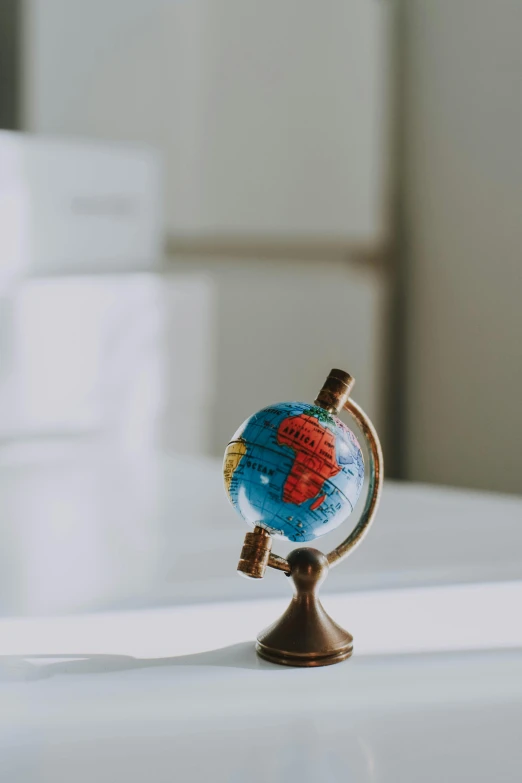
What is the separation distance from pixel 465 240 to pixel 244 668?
290 centimetres

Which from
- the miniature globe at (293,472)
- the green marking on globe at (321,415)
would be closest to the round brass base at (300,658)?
the miniature globe at (293,472)

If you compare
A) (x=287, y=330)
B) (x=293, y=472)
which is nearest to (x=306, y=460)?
(x=293, y=472)

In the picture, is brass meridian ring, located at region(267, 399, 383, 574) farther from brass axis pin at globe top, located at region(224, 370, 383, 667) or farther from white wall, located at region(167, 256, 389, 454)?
white wall, located at region(167, 256, 389, 454)

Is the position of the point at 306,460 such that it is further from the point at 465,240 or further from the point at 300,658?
the point at 465,240

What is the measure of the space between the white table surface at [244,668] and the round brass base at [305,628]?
1cm

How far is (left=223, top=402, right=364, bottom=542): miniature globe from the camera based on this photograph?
3.16 feet

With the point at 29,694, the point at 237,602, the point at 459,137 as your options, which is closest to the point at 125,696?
the point at 29,694

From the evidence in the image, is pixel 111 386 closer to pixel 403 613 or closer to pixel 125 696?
pixel 403 613

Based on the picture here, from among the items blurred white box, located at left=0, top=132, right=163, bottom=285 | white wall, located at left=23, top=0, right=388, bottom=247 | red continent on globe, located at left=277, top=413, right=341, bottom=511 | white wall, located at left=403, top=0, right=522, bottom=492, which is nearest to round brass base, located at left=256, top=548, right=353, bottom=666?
red continent on globe, located at left=277, top=413, right=341, bottom=511

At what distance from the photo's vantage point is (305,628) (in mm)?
1061

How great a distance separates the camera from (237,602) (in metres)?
1.30

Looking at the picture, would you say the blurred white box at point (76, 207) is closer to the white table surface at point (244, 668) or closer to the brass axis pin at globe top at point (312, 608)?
the white table surface at point (244, 668)

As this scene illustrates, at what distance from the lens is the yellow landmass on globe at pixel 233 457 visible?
3.25 feet

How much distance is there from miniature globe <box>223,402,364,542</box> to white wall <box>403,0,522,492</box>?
2.70 metres
